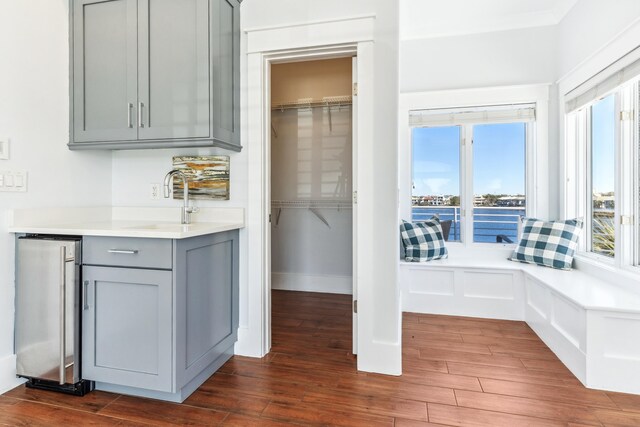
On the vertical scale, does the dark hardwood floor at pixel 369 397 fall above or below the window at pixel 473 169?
below

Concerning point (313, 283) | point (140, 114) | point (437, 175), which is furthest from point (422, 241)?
point (140, 114)

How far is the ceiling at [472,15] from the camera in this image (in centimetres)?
314

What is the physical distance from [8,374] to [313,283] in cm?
262

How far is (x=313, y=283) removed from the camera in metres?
3.95

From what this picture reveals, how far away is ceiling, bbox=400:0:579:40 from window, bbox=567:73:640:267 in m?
0.91

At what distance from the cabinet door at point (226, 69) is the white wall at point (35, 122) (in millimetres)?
1032

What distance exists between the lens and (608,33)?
8.18 ft

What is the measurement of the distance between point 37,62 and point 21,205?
0.86 meters

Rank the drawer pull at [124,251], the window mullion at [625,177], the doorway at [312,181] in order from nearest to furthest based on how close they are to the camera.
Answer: the drawer pull at [124,251] → the window mullion at [625,177] → the doorway at [312,181]

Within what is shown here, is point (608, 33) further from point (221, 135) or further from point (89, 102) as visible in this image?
point (89, 102)

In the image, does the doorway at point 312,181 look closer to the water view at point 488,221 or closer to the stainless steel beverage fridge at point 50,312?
the water view at point 488,221

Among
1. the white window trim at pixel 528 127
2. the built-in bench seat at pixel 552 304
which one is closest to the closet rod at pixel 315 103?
the white window trim at pixel 528 127

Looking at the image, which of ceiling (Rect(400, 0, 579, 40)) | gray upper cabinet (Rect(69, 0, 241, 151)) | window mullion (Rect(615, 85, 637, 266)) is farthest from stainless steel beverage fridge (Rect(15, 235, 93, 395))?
window mullion (Rect(615, 85, 637, 266))

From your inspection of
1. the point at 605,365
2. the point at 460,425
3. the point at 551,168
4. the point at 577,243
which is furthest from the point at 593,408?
the point at 551,168
